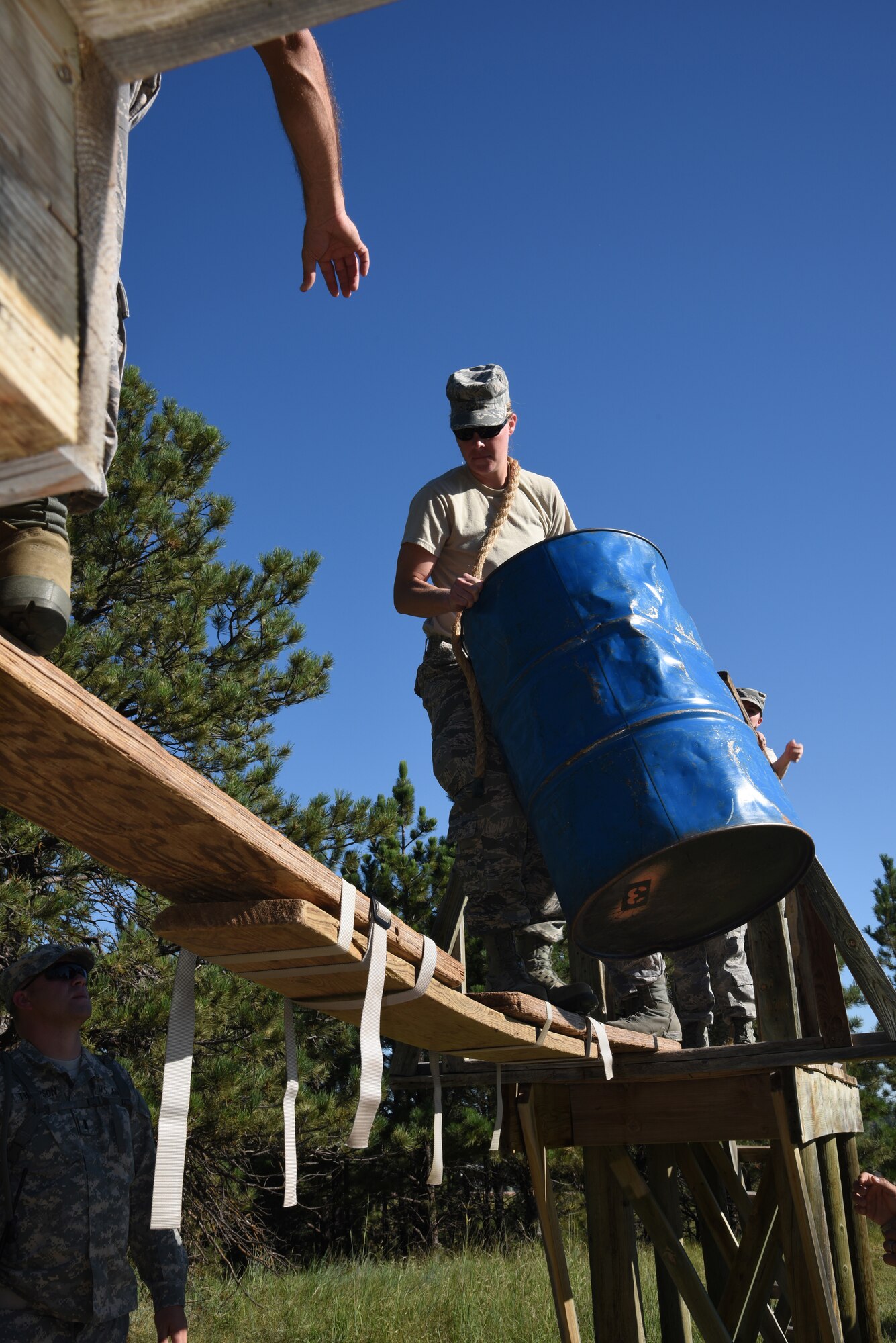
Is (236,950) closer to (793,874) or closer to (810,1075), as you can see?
(793,874)

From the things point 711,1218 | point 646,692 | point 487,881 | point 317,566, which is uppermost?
point 317,566

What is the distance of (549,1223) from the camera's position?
413cm

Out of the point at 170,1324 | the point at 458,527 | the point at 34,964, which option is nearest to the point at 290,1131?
the point at 170,1324

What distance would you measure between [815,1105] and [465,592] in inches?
95.7

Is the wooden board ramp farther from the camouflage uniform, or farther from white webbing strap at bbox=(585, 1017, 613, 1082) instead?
the camouflage uniform

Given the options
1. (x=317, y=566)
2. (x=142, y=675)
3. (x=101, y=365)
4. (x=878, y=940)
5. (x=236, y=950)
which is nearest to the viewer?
(x=101, y=365)

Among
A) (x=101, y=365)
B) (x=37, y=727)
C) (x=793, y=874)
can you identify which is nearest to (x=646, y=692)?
(x=793, y=874)

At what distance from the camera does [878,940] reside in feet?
53.5

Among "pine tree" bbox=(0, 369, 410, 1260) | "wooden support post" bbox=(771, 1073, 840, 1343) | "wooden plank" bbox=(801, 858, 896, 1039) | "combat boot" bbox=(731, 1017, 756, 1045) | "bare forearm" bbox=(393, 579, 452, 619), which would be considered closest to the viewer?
"bare forearm" bbox=(393, 579, 452, 619)

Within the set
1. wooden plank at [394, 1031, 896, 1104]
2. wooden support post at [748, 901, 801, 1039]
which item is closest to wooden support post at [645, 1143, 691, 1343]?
wooden plank at [394, 1031, 896, 1104]

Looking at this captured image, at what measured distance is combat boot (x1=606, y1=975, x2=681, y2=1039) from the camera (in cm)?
400

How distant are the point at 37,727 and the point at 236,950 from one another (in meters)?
0.63

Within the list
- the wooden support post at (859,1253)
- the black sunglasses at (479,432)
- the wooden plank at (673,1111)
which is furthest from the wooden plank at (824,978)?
the wooden support post at (859,1253)

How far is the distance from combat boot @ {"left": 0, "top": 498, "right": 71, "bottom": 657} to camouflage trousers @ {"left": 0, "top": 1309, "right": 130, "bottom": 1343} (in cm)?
185
